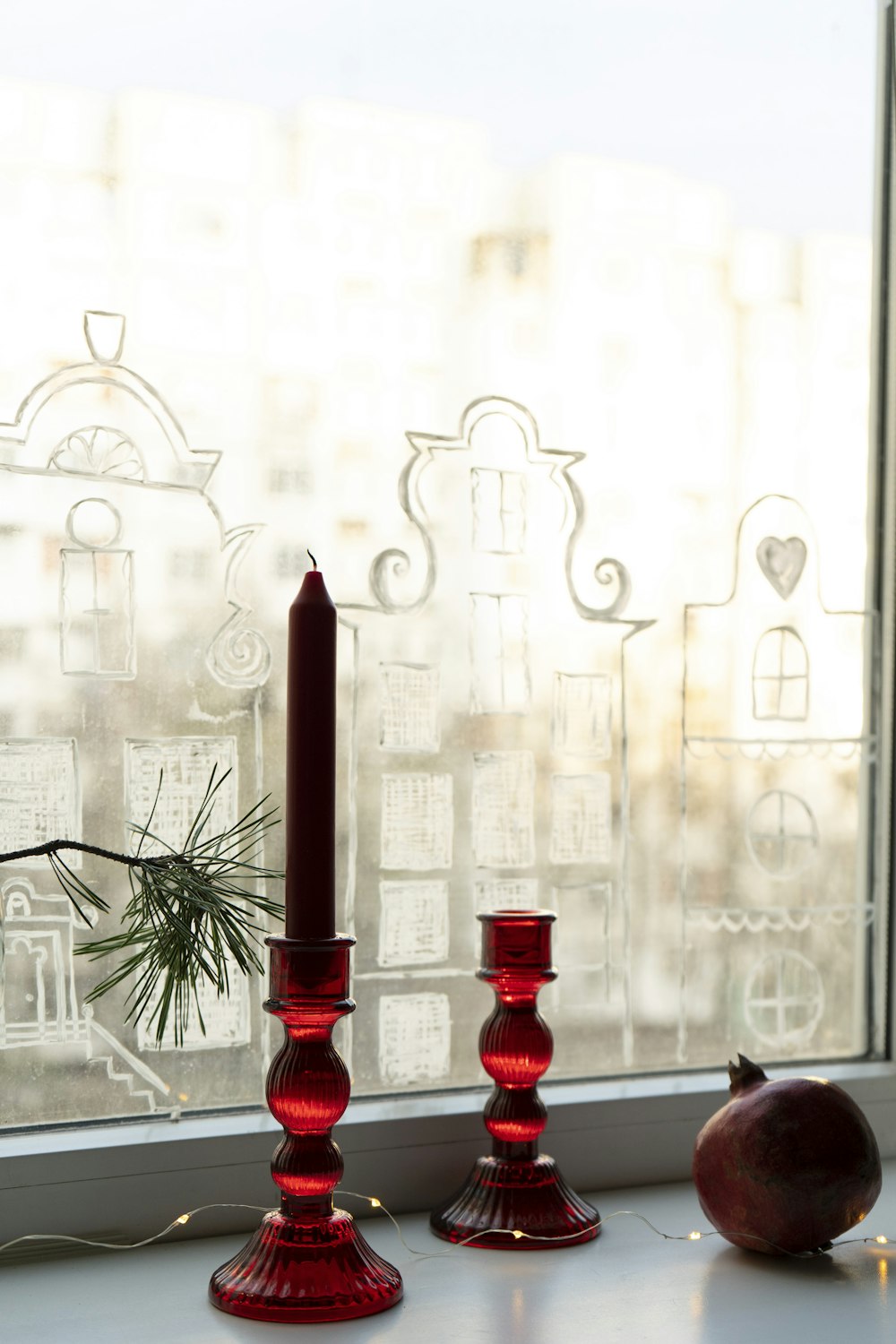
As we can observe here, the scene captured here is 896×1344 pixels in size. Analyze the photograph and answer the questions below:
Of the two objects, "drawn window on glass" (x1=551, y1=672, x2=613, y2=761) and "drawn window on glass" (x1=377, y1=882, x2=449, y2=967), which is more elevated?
"drawn window on glass" (x1=551, y1=672, x2=613, y2=761)

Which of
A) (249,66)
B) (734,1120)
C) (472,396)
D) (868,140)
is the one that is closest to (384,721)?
(472,396)

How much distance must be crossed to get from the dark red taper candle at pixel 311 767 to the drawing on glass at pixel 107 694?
0.61 feet

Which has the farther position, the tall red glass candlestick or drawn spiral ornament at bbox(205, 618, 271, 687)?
drawn spiral ornament at bbox(205, 618, 271, 687)

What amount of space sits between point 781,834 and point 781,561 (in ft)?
0.69

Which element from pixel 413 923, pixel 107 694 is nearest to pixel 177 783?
pixel 107 694

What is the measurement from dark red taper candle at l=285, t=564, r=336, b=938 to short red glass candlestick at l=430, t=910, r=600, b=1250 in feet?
0.54

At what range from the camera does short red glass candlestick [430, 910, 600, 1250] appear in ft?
2.72

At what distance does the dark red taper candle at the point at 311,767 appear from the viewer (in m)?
0.71

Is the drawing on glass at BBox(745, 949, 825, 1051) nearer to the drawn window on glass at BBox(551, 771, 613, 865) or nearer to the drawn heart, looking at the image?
the drawn window on glass at BBox(551, 771, 613, 865)

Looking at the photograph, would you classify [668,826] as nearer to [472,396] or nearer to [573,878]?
[573,878]

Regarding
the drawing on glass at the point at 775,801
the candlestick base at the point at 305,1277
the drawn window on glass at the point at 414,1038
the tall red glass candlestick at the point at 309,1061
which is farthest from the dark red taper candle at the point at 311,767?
the drawing on glass at the point at 775,801

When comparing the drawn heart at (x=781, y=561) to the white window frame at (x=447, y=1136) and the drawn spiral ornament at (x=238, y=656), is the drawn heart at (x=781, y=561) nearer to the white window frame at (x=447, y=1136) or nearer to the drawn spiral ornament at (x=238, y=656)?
the white window frame at (x=447, y=1136)

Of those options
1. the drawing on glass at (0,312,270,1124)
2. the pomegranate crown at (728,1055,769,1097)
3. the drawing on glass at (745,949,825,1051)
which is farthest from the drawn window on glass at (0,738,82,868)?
the drawing on glass at (745,949,825,1051)

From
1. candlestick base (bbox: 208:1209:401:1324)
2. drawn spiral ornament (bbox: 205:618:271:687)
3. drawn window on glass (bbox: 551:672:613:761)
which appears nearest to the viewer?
candlestick base (bbox: 208:1209:401:1324)
